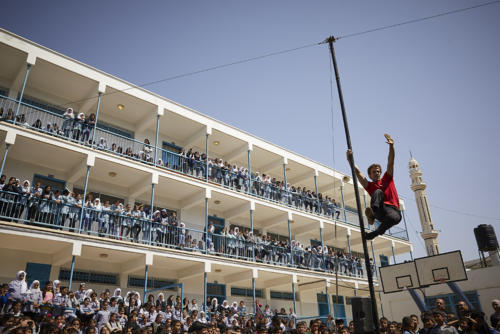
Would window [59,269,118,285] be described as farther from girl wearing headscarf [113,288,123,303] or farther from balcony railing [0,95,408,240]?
balcony railing [0,95,408,240]

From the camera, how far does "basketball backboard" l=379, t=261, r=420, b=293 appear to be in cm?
1717

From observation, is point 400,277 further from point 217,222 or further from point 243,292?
point 217,222

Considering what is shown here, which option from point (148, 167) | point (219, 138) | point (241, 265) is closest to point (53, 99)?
point (148, 167)

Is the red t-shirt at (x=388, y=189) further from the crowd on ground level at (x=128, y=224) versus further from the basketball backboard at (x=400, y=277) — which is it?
the basketball backboard at (x=400, y=277)

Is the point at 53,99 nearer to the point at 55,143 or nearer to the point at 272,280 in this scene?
the point at 55,143

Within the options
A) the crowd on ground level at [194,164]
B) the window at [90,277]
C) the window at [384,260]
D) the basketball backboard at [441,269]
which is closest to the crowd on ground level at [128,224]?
the window at [90,277]

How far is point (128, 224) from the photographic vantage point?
47.0 feet

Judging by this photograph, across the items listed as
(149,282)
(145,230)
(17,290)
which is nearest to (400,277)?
(149,282)

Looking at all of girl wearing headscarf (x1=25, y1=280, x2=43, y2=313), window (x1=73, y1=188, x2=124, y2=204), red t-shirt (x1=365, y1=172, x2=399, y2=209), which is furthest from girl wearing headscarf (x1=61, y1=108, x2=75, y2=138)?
red t-shirt (x1=365, y1=172, x2=399, y2=209)

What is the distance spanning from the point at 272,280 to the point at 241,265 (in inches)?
132

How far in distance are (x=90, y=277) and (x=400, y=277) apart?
13.0 m

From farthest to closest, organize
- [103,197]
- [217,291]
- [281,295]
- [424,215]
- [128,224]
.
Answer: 1. [424,215]
2. [281,295]
3. [217,291]
4. [103,197]
5. [128,224]

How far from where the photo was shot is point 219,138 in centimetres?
2017

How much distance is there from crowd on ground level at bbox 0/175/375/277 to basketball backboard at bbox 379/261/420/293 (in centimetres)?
349
